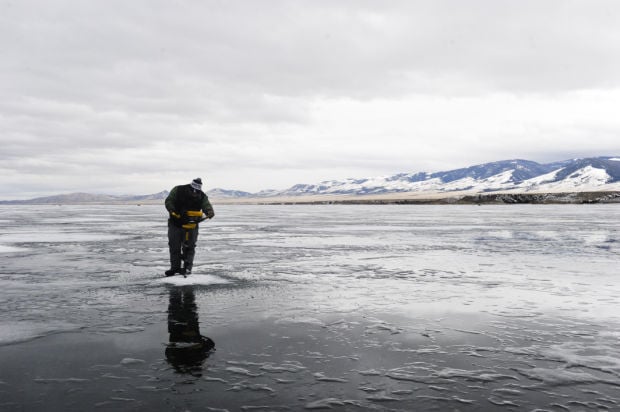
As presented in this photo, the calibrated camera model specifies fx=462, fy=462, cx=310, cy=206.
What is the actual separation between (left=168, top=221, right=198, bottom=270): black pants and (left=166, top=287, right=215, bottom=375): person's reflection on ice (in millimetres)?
2876

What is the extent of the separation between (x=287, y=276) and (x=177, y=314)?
4.42 m

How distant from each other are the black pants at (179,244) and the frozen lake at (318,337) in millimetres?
556

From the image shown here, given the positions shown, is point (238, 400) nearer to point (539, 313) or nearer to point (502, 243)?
point (539, 313)

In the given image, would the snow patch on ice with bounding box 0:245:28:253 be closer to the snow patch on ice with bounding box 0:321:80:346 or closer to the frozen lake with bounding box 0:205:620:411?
the frozen lake with bounding box 0:205:620:411

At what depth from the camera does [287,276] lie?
1176 cm

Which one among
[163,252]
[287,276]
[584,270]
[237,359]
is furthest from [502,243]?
[237,359]

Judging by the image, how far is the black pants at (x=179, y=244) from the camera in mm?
11438

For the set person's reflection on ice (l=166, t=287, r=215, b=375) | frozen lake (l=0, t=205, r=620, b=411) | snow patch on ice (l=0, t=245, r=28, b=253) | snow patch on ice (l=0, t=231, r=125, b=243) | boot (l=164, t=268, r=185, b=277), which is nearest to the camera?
frozen lake (l=0, t=205, r=620, b=411)

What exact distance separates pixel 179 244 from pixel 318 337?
621 centimetres

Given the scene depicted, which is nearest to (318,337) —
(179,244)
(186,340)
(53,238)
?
(186,340)

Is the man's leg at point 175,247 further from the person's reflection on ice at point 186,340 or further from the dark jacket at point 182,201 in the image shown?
the person's reflection on ice at point 186,340

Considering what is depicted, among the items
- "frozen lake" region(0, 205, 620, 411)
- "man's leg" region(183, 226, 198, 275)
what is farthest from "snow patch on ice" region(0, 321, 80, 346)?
"man's leg" region(183, 226, 198, 275)

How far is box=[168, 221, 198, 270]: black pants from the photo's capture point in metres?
11.4

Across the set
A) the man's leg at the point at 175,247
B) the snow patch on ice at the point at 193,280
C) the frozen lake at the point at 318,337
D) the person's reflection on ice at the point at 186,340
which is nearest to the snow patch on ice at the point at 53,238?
the frozen lake at the point at 318,337
